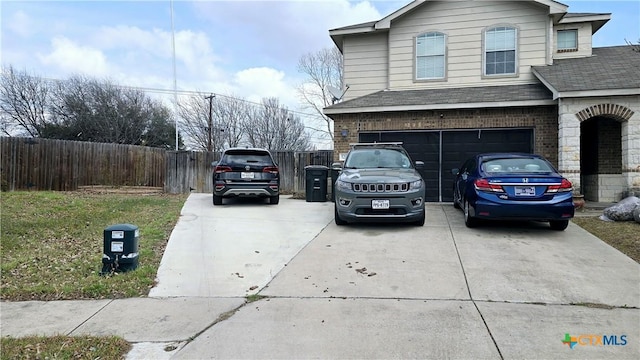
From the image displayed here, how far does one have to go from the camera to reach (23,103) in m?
30.4

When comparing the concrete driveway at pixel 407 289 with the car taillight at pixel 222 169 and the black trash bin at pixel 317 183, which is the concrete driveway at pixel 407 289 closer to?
the car taillight at pixel 222 169

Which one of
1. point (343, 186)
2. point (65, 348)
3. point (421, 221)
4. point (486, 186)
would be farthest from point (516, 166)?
point (65, 348)

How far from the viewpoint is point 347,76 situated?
45.8ft

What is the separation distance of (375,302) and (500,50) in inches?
432

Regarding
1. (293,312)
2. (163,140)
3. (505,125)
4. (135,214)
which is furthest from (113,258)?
(163,140)

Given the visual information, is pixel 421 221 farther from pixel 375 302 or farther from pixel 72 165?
pixel 72 165

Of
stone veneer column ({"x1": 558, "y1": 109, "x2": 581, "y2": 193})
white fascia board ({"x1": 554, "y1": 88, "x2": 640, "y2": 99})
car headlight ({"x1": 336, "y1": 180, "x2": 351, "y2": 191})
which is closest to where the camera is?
car headlight ({"x1": 336, "y1": 180, "x2": 351, "y2": 191})

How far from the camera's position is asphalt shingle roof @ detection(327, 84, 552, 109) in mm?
11188

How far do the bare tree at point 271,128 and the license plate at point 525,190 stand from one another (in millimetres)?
26937

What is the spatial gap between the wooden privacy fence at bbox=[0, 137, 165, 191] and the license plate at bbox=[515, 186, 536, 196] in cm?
1402

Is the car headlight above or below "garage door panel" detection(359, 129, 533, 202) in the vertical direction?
below

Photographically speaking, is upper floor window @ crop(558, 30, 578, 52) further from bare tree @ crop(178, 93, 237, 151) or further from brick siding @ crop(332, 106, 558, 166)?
bare tree @ crop(178, 93, 237, 151)

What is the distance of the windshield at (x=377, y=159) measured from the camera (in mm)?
8648

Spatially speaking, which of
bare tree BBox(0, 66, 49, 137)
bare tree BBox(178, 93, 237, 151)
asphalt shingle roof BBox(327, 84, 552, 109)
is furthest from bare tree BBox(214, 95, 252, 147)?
asphalt shingle roof BBox(327, 84, 552, 109)
